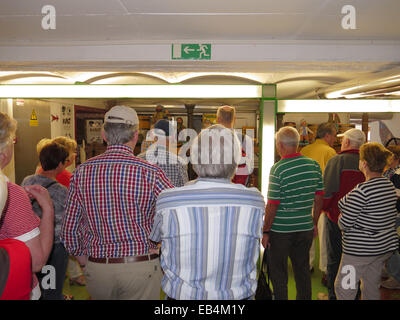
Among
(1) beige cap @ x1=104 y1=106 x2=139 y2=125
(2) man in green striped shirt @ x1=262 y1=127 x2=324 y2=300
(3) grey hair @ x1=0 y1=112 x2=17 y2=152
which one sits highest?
(1) beige cap @ x1=104 y1=106 x2=139 y2=125

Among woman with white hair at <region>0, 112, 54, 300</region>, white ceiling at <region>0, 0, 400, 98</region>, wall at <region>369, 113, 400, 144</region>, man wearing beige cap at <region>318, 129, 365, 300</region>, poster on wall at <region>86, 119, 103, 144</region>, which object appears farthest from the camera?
wall at <region>369, 113, 400, 144</region>

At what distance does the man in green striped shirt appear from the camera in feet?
9.26

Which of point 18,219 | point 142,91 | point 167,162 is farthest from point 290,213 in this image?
point 18,219

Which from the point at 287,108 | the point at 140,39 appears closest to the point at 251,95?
the point at 287,108

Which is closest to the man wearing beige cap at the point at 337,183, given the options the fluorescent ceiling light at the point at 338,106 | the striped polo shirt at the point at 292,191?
the fluorescent ceiling light at the point at 338,106

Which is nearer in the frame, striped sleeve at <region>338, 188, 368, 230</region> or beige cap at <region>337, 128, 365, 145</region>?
striped sleeve at <region>338, 188, 368, 230</region>

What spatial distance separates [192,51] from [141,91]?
0.72m

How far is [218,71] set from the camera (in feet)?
10.4

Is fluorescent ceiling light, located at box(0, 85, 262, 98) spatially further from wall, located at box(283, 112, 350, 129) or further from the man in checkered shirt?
wall, located at box(283, 112, 350, 129)

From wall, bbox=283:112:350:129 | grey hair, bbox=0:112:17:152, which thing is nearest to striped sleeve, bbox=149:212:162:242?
grey hair, bbox=0:112:17:152

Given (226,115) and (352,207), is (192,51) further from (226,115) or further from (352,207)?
(352,207)

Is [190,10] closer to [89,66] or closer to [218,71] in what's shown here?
[218,71]

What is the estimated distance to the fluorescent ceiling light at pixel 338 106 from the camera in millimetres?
3389

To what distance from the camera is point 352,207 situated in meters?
2.55
